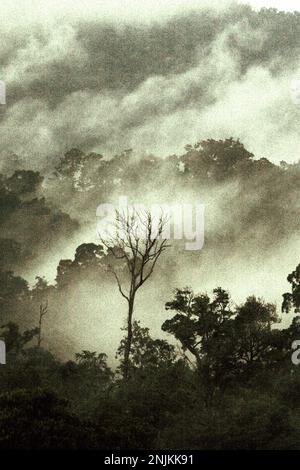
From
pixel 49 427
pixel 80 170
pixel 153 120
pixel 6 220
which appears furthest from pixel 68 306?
pixel 153 120

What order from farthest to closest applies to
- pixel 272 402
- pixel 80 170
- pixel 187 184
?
pixel 80 170, pixel 187 184, pixel 272 402

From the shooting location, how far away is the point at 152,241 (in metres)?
51.5

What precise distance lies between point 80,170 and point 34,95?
50913 millimetres

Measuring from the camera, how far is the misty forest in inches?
936

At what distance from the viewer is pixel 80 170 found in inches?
4254

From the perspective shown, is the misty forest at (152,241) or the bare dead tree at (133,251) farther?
the bare dead tree at (133,251)

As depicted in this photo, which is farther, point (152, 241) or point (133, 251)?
point (152, 241)

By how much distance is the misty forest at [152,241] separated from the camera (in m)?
23.8

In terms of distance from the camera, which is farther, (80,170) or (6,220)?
(80,170)

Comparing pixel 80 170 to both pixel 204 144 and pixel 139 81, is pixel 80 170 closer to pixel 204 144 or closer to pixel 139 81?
pixel 204 144

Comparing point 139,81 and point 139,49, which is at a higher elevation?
point 139,49

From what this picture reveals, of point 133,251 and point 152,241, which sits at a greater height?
point 152,241

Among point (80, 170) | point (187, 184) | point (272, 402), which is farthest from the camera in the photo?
point (80, 170)

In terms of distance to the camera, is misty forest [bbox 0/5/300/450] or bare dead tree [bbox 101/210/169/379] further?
bare dead tree [bbox 101/210/169/379]
